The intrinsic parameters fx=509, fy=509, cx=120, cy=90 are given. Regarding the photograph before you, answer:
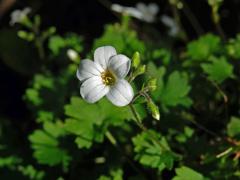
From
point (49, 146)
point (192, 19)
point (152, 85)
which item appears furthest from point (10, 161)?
point (192, 19)

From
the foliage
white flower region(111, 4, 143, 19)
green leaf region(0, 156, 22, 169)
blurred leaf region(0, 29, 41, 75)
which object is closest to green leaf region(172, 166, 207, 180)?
the foliage

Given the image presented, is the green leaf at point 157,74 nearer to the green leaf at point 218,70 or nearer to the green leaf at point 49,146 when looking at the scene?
the green leaf at point 218,70

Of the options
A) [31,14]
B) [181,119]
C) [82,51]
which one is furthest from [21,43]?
[181,119]

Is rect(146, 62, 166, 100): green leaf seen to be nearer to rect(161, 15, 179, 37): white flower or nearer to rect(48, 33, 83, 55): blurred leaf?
rect(48, 33, 83, 55): blurred leaf

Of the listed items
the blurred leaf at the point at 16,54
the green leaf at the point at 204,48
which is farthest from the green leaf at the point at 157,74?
the blurred leaf at the point at 16,54

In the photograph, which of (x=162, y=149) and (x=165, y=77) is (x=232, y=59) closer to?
(x=165, y=77)
